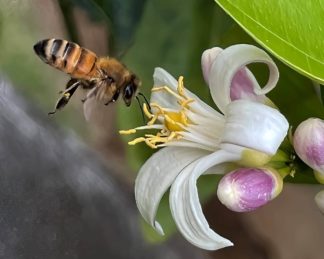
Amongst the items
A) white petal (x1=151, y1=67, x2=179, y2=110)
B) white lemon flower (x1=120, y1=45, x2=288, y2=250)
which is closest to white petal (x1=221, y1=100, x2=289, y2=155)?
white lemon flower (x1=120, y1=45, x2=288, y2=250)

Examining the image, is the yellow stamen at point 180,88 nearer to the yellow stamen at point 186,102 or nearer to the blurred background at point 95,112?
the yellow stamen at point 186,102

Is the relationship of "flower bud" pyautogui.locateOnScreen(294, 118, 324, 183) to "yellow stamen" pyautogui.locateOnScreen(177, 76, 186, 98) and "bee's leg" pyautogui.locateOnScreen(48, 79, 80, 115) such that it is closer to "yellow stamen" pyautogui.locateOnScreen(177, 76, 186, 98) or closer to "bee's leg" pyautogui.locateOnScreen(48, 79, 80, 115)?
"yellow stamen" pyautogui.locateOnScreen(177, 76, 186, 98)

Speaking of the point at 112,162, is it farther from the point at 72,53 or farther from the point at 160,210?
the point at 72,53

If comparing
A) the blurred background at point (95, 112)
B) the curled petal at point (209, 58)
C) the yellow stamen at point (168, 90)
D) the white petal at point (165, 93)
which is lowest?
the blurred background at point (95, 112)

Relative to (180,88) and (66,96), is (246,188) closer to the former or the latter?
(180,88)

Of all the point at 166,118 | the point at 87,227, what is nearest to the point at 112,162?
the point at 87,227

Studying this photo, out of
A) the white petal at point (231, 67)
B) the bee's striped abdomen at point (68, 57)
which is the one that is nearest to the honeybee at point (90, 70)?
the bee's striped abdomen at point (68, 57)
